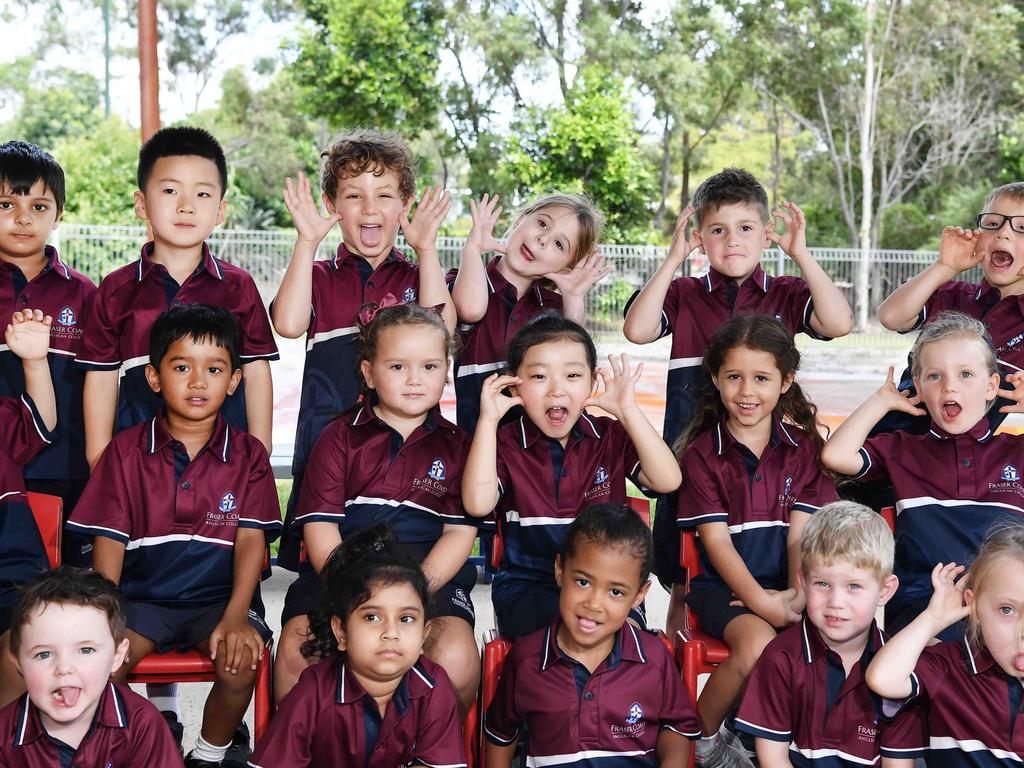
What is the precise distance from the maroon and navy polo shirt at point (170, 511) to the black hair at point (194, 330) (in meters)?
0.21

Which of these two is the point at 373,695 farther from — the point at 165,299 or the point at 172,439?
the point at 165,299

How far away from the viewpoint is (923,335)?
10.7 ft

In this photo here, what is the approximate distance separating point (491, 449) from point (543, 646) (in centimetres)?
57

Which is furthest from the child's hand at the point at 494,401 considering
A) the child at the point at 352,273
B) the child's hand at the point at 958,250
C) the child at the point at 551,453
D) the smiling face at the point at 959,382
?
the child's hand at the point at 958,250

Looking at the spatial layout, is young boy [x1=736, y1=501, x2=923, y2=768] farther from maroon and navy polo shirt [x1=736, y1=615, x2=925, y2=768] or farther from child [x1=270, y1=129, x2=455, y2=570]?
child [x1=270, y1=129, x2=455, y2=570]

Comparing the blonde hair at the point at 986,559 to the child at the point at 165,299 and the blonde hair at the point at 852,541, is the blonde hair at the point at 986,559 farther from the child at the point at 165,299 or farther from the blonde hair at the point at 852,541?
the child at the point at 165,299

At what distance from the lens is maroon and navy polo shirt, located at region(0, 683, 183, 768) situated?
2.37 meters

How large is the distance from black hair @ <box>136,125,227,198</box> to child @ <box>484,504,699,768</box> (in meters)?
1.70

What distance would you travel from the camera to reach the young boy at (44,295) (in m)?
3.47

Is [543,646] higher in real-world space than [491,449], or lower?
lower

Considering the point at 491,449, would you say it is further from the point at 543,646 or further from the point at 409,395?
the point at 543,646

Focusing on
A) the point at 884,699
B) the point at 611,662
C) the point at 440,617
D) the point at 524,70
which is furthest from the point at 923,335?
the point at 524,70

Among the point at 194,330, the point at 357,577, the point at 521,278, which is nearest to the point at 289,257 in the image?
the point at 521,278

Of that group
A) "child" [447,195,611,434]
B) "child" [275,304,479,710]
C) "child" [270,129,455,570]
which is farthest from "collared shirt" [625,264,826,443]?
"child" [275,304,479,710]
